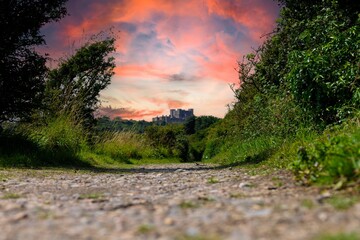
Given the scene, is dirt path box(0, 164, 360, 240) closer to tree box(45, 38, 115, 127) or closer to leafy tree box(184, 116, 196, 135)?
tree box(45, 38, 115, 127)

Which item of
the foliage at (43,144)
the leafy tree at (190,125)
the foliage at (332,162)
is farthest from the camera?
the leafy tree at (190,125)

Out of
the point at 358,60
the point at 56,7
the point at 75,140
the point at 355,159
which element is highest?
the point at 56,7

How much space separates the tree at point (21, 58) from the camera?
36.8 ft

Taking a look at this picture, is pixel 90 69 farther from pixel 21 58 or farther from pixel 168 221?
pixel 168 221

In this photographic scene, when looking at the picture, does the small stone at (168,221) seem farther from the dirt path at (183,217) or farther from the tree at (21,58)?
the tree at (21,58)

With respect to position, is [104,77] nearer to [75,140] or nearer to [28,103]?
[75,140]

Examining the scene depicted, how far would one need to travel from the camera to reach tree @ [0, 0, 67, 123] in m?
11.2

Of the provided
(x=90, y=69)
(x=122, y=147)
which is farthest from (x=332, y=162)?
(x=90, y=69)

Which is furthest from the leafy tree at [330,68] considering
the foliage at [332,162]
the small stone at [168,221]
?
the small stone at [168,221]

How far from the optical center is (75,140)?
13.6 m

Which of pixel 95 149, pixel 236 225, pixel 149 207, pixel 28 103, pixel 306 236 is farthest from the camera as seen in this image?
pixel 95 149

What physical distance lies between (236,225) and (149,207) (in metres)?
1.08

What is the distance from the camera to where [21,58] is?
11594 mm

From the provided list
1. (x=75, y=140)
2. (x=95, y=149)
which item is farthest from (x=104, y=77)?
(x=75, y=140)
